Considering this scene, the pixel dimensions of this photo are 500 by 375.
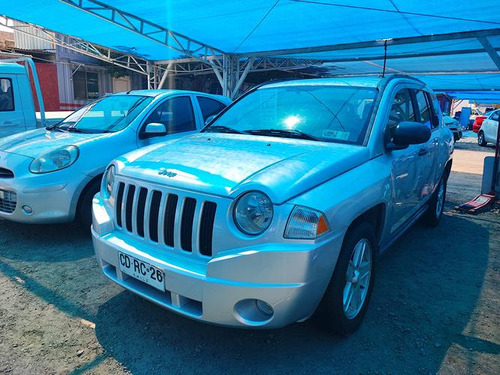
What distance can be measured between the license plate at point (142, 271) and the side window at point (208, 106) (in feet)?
A: 10.8

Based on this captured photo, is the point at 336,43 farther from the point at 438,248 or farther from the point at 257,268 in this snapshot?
the point at 257,268

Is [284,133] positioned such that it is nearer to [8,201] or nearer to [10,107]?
[8,201]

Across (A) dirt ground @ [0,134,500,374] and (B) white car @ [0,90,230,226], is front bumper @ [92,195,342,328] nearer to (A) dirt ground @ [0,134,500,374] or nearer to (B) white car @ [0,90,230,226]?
(A) dirt ground @ [0,134,500,374]

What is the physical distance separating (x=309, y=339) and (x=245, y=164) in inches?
47.4

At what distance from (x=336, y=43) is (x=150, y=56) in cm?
658

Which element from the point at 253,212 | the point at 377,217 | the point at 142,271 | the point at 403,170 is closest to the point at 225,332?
the point at 142,271

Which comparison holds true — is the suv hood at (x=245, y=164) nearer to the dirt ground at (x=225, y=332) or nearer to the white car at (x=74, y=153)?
the dirt ground at (x=225, y=332)

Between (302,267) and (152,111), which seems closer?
→ (302,267)

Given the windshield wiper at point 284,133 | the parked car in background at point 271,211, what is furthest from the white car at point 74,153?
the windshield wiper at point 284,133

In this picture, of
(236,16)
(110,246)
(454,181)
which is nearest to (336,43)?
(236,16)

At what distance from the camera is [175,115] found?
502cm

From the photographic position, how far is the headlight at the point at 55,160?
12.6 feet

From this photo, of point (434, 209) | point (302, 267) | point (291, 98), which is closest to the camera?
point (302, 267)

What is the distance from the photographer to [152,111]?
15.4 feet
